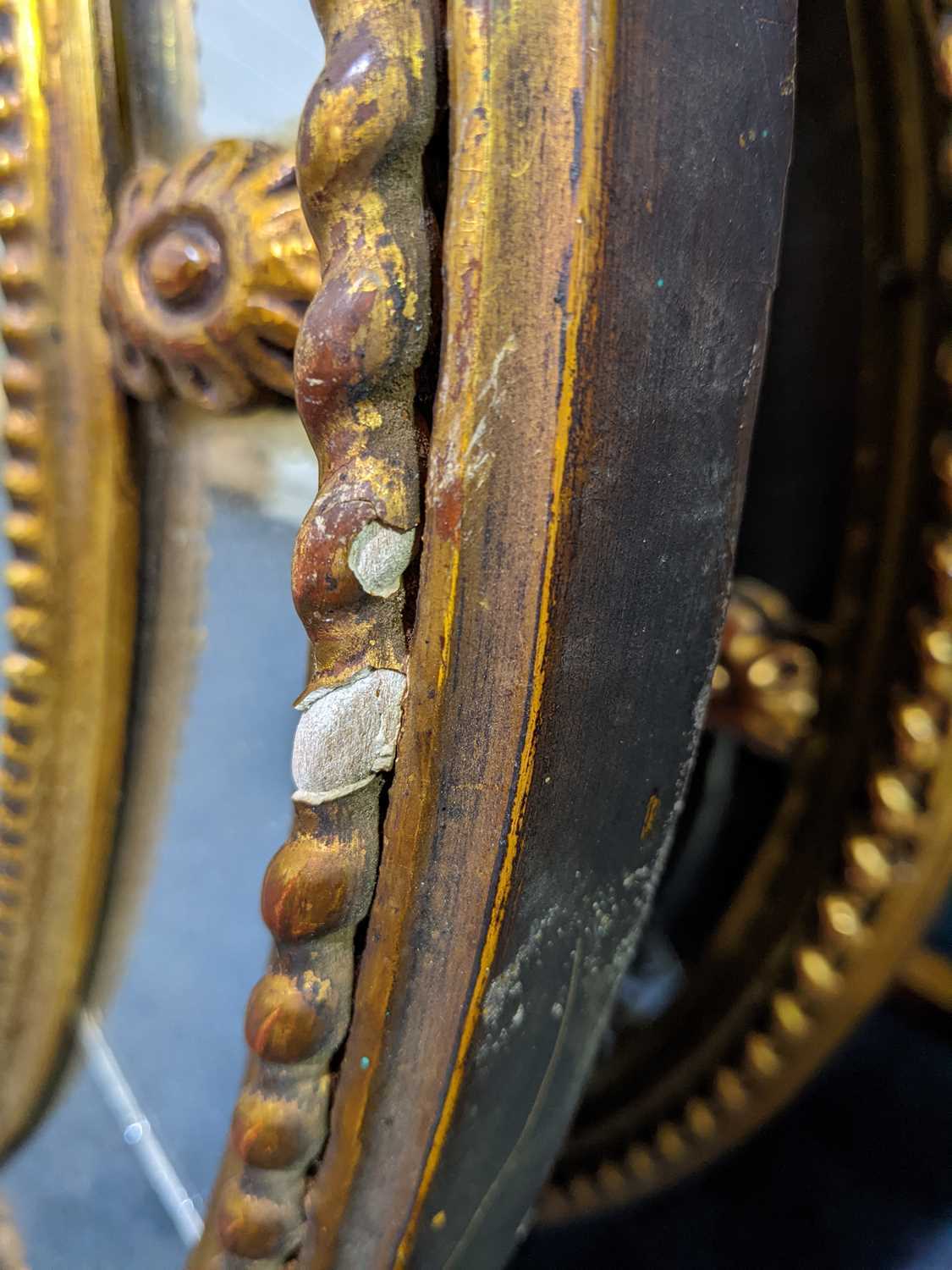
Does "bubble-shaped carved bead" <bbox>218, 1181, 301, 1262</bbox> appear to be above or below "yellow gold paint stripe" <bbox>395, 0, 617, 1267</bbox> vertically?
below

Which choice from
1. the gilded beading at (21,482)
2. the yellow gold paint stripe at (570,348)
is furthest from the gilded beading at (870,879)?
the gilded beading at (21,482)

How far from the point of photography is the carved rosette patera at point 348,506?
0.58 ft

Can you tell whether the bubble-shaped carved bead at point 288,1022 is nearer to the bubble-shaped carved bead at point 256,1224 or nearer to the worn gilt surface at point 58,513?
the bubble-shaped carved bead at point 256,1224

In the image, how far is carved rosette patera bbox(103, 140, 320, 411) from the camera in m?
0.23

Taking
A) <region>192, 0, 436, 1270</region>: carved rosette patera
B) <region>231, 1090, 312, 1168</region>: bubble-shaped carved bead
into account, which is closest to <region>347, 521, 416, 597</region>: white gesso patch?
<region>192, 0, 436, 1270</region>: carved rosette patera

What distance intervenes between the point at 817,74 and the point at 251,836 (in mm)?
333

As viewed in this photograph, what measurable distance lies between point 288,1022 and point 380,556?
0.34ft

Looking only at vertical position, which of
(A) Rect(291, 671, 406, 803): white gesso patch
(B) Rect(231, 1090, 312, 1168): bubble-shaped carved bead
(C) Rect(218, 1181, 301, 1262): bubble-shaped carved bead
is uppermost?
(A) Rect(291, 671, 406, 803): white gesso patch

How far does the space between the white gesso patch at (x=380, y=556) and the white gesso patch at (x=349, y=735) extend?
0.02 m

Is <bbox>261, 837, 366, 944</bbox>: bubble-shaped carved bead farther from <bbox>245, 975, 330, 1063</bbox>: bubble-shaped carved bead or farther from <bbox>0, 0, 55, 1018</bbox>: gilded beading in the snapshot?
<bbox>0, 0, 55, 1018</bbox>: gilded beading

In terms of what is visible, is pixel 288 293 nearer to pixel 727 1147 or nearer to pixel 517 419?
pixel 517 419

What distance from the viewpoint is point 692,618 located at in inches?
8.6

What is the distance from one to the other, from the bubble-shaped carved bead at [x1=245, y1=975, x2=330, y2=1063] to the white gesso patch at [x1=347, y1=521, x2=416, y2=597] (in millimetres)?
90

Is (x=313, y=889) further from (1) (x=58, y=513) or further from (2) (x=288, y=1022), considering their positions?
(1) (x=58, y=513)
